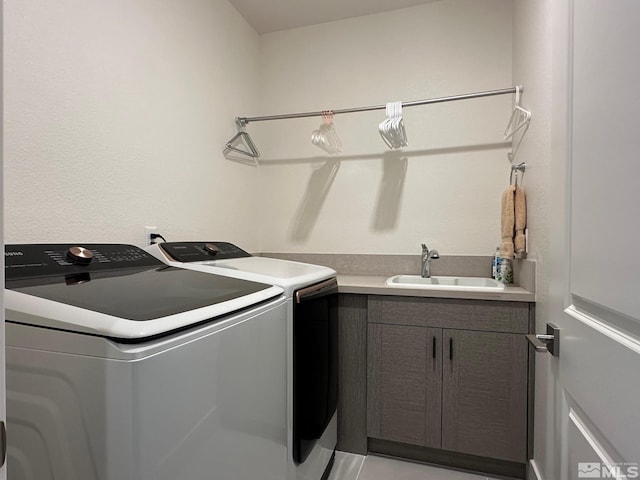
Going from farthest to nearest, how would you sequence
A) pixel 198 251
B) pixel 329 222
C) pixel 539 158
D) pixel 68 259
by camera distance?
1. pixel 329 222
2. pixel 198 251
3. pixel 539 158
4. pixel 68 259

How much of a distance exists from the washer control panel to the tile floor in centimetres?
143

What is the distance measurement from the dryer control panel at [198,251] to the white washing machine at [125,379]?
526mm

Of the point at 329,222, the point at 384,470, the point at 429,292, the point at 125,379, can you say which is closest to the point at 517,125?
the point at 429,292

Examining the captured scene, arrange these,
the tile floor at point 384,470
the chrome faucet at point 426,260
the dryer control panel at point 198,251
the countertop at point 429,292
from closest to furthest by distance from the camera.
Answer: the dryer control panel at point 198,251
the countertop at point 429,292
the tile floor at point 384,470
the chrome faucet at point 426,260

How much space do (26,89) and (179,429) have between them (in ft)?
3.93

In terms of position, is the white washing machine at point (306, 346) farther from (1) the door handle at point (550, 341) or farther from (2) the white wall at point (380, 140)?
(2) the white wall at point (380, 140)

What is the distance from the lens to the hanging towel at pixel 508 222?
6.04ft

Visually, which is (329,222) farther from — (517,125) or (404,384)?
(517,125)

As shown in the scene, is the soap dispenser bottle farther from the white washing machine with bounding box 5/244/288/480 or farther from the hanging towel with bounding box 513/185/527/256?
the white washing machine with bounding box 5/244/288/480

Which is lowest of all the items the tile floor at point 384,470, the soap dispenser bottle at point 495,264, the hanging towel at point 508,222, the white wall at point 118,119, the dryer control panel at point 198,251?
the tile floor at point 384,470

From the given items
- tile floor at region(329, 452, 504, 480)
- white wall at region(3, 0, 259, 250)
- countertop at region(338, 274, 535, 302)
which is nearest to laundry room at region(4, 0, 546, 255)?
white wall at region(3, 0, 259, 250)

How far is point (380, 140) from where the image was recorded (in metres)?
2.43

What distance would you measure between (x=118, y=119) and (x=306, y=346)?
1.25 meters

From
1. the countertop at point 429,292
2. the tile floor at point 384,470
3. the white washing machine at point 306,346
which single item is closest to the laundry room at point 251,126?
the white washing machine at point 306,346
